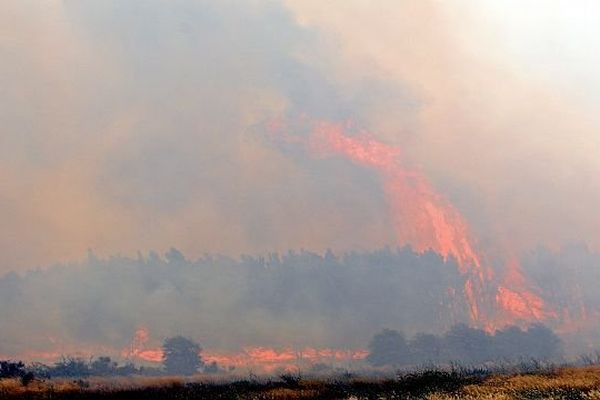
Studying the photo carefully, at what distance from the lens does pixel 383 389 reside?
4278 cm

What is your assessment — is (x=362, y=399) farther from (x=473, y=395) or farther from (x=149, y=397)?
(x=149, y=397)

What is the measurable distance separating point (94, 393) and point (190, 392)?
7.89 m

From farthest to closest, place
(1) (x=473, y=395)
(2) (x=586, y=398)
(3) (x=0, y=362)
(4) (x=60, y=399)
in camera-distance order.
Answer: (3) (x=0, y=362), (4) (x=60, y=399), (1) (x=473, y=395), (2) (x=586, y=398)

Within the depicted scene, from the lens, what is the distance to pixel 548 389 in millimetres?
36344

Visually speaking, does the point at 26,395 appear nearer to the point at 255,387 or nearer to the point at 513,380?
the point at 255,387

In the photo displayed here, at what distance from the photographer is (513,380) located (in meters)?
41.8

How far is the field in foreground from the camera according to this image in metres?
34.7

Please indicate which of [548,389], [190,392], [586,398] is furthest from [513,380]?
[190,392]

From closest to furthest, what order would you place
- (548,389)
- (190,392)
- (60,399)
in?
1. (548,389)
2. (60,399)
3. (190,392)

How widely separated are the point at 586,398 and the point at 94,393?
1389 inches

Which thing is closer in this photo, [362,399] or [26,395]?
[362,399]

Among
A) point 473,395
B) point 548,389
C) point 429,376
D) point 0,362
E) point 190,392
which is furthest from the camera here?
point 0,362

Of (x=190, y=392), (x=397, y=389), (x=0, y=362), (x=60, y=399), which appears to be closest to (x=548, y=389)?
(x=397, y=389)

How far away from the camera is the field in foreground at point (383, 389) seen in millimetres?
34719
